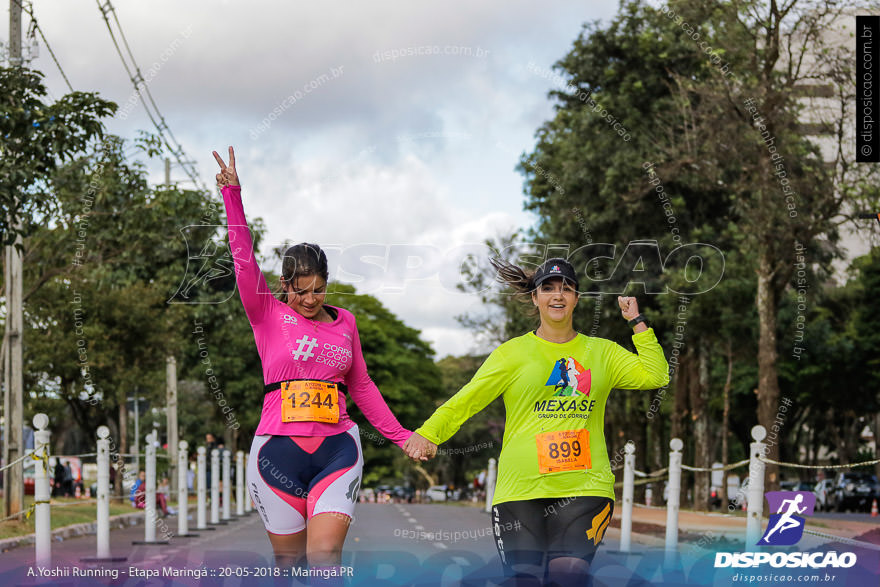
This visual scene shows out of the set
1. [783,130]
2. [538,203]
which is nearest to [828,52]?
[783,130]

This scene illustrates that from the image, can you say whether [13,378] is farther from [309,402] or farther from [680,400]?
[680,400]

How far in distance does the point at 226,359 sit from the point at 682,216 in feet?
42.3

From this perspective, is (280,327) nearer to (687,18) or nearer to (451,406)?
(451,406)

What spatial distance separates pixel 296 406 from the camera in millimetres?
6004

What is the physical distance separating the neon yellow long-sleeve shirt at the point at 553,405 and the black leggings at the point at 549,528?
5 centimetres

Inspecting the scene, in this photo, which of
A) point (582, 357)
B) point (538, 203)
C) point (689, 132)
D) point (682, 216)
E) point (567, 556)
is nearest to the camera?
point (567, 556)

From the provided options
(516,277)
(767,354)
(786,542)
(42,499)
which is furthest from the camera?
(767,354)

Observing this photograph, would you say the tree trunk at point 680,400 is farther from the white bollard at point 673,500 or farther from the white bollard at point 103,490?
the white bollard at point 103,490

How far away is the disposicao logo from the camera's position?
5.33 meters

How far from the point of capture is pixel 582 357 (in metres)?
5.93

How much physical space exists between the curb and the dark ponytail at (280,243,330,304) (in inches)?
381

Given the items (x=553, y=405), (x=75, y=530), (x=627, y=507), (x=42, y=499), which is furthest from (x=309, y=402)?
(x=75, y=530)

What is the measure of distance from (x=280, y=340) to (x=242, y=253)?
49cm

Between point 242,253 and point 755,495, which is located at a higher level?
point 242,253
